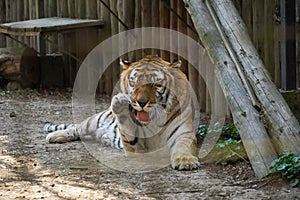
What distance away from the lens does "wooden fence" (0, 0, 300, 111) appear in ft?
19.9

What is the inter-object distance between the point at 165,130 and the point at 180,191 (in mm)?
1158

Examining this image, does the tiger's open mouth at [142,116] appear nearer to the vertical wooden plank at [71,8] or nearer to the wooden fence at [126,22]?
the wooden fence at [126,22]

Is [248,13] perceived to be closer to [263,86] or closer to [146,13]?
[146,13]

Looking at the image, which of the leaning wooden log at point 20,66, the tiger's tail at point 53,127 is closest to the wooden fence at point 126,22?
the leaning wooden log at point 20,66

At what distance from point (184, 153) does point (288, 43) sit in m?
1.46

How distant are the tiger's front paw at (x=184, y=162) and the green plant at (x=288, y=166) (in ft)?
2.36

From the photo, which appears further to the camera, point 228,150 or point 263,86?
point 228,150

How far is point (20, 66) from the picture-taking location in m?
9.52

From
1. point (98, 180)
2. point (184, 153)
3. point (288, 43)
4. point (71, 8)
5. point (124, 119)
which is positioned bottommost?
point (98, 180)

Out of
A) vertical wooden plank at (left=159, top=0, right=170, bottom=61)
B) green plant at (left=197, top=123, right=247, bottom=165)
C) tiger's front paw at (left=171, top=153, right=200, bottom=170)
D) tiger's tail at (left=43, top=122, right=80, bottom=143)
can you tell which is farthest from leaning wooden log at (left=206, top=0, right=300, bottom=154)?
vertical wooden plank at (left=159, top=0, right=170, bottom=61)

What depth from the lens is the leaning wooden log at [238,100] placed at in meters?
4.09

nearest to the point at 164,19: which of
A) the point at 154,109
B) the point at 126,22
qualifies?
the point at 126,22

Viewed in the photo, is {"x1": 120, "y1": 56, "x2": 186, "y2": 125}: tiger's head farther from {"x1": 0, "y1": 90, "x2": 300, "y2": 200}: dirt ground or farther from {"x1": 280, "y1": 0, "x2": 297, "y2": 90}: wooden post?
{"x1": 280, "y1": 0, "x2": 297, "y2": 90}: wooden post

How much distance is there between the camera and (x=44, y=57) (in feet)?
32.4
